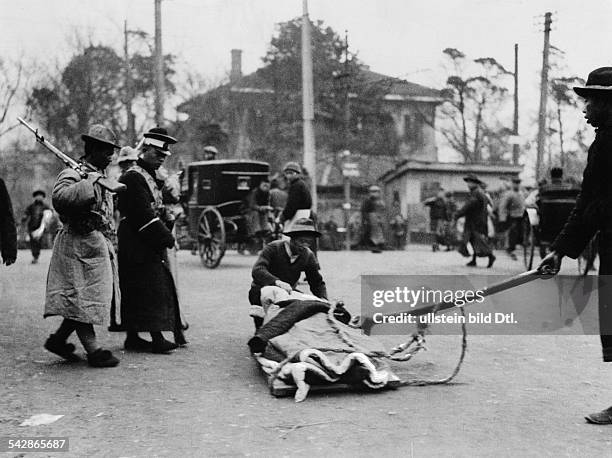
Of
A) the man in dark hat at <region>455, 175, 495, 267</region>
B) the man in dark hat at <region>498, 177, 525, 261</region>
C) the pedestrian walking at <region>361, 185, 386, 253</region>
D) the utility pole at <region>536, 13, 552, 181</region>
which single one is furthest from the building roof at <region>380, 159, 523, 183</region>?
the man in dark hat at <region>455, 175, 495, 267</region>

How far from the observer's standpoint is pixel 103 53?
105ft

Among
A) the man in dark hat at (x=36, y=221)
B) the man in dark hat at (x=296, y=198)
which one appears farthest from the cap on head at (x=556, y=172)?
the man in dark hat at (x=36, y=221)

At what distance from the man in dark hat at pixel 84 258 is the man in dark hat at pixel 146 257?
15.8 inches

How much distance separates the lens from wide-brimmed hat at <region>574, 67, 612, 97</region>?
431 cm

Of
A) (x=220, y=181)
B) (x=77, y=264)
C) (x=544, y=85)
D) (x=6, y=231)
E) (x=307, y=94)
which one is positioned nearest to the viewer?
(x=77, y=264)

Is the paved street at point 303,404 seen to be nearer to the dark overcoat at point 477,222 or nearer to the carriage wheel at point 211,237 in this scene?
the carriage wheel at point 211,237

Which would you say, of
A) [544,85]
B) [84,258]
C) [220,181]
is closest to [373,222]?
[544,85]

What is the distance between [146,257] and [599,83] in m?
3.70

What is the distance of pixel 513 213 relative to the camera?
16250 mm

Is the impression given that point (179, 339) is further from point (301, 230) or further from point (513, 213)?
point (513, 213)

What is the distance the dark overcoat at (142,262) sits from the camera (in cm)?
634

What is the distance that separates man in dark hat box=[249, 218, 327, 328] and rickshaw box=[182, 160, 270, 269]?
7804mm

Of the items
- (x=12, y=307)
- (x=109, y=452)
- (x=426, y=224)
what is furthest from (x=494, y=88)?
(x=109, y=452)

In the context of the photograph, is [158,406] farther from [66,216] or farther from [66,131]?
[66,131]
